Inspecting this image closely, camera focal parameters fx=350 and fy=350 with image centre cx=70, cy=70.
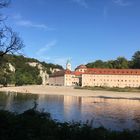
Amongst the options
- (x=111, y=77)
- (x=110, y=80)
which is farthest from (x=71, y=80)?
(x=111, y=77)

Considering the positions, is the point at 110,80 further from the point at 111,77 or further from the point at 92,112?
the point at 92,112

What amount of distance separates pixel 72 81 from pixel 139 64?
37.8 meters

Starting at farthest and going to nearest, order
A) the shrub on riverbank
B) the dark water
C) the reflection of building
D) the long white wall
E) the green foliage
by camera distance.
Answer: the green foliage → the long white wall → the reflection of building → the dark water → the shrub on riverbank

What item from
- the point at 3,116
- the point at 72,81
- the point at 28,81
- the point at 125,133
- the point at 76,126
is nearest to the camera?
the point at 125,133

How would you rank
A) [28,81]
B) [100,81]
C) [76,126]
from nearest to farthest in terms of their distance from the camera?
1. [76,126]
2. [28,81]
3. [100,81]

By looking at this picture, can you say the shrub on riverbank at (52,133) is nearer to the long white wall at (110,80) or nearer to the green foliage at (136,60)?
the long white wall at (110,80)

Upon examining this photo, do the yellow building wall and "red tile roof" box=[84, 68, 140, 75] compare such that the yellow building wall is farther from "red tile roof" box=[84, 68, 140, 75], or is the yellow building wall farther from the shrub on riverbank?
the shrub on riverbank

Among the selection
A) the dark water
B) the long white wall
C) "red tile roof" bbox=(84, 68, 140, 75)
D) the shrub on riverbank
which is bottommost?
the dark water

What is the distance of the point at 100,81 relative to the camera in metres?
183

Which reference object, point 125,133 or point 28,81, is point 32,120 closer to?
point 125,133

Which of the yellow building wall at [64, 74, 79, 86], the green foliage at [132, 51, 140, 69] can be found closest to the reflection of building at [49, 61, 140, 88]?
the yellow building wall at [64, 74, 79, 86]

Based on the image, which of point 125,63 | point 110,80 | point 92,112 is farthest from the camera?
point 125,63

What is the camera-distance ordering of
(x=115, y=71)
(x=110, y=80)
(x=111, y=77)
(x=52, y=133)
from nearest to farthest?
(x=52, y=133), (x=111, y=77), (x=115, y=71), (x=110, y=80)

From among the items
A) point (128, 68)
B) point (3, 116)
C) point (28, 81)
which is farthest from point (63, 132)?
point (128, 68)
